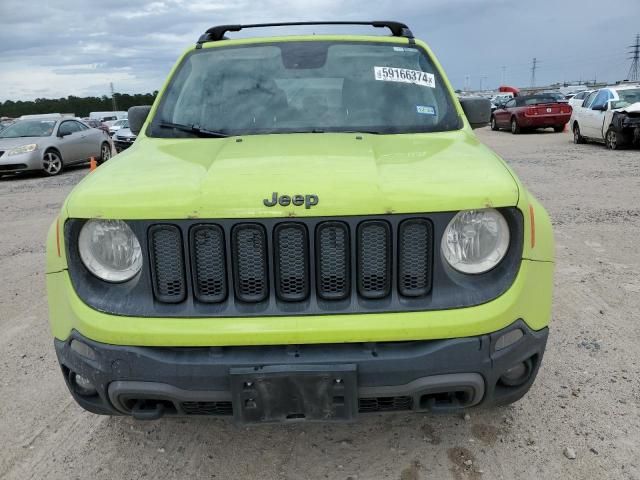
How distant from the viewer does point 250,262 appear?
7.00 feet

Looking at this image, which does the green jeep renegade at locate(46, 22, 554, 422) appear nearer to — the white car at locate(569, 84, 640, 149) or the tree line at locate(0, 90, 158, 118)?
the white car at locate(569, 84, 640, 149)

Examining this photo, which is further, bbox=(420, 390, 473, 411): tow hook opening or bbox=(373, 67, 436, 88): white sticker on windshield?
bbox=(373, 67, 436, 88): white sticker on windshield

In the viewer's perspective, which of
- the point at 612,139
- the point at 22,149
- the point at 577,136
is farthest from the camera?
the point at 577,136

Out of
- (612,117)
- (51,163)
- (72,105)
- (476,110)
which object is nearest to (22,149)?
(51,163)

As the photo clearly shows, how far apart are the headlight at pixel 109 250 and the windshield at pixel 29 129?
1398cm

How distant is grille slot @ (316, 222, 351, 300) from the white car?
557 inches

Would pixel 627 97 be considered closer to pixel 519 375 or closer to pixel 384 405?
pixel 519 375

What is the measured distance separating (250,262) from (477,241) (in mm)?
868

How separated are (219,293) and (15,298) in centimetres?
382

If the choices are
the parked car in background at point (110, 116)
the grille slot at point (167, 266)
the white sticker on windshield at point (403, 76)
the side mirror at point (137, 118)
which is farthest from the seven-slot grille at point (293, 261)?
the parked car in background at point (110, 116)

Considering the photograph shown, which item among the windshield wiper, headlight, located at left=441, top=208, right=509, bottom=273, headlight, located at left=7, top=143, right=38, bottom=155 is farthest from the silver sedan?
headlight, located at left=441, top=208, right=509, bottom=273

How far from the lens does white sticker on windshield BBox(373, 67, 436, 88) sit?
3.37 m

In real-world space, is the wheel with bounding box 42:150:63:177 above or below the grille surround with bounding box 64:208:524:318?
below

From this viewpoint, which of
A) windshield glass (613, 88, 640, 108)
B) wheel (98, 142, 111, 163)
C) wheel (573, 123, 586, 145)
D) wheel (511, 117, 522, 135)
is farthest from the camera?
wheel (511, 117, 522, 135)
